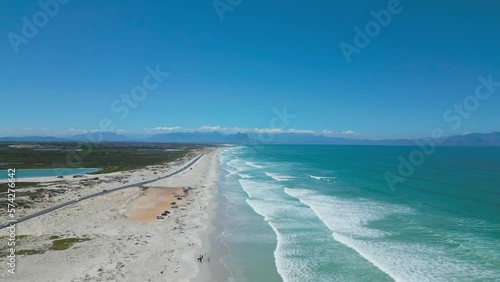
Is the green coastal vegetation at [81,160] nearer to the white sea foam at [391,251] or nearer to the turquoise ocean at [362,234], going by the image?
the turquoise ocean at [362,234]

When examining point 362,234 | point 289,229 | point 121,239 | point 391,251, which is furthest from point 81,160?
point 391,251

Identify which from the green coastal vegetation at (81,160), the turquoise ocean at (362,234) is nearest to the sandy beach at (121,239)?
the turquoise ocean at (362,234)

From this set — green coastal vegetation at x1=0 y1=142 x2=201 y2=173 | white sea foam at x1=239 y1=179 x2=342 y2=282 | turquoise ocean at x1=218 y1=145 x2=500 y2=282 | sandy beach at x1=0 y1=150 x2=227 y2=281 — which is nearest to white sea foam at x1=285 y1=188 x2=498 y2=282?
turquoise ocean at x1=218 y1=145 x2=500 y2=282

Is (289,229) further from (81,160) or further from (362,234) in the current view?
(81,160)

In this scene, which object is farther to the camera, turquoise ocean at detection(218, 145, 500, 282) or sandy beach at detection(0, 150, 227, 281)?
turquoise ocean at detection(218, 145, 500, 282)

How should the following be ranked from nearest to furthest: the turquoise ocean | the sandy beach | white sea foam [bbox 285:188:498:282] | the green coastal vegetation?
the sandy beach → white sea foam [bbox 285:188:498:282] → the turquoise ocean → the green coastal vegetation

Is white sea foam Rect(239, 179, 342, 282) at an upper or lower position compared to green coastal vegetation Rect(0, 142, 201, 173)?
lower

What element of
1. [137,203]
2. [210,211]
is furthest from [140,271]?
[137,203]

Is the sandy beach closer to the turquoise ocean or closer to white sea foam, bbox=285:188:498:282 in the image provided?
the turquoise ocean
